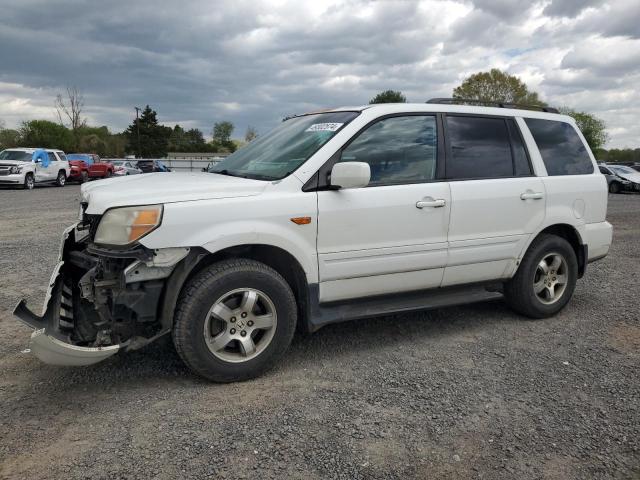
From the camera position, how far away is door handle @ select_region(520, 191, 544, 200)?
447 cm

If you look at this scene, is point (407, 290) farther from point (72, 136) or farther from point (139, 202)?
point (72, 136)

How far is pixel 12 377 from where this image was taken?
354cm

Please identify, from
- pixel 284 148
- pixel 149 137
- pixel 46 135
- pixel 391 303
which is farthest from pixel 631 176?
pixel 149 137

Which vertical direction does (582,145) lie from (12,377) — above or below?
above

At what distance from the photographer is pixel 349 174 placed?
3.43m

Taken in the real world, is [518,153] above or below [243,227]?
above

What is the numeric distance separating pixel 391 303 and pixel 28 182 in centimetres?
2466

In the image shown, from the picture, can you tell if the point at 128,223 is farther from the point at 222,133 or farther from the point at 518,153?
the point at 222,133

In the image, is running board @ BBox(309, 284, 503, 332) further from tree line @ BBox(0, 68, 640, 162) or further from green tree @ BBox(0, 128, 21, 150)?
green tree @ BBox(0, 128, 21, 150)

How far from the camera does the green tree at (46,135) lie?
189ft

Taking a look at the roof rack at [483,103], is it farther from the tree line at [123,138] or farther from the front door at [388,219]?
the tree line at [123,138]

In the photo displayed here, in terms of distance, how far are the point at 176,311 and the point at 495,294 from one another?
2.73 m

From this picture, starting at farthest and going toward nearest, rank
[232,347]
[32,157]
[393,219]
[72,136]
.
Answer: [72,136] < [32,157] < [393,219] < [232,347]

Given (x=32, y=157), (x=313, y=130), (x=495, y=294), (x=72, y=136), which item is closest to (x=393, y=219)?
(x=313, y=130)
